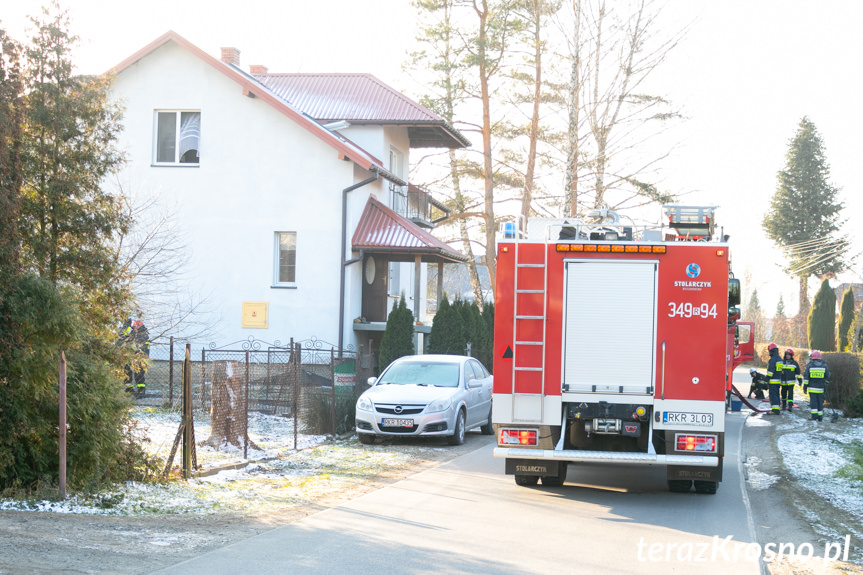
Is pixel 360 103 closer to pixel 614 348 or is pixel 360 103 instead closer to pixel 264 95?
pixel 264 95

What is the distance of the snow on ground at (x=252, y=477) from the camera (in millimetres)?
8859

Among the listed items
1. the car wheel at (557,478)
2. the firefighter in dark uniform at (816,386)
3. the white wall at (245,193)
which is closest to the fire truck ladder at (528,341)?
the car wheel at (557,478)

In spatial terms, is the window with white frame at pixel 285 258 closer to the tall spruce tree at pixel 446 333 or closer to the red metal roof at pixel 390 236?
the red metal roof at pixel 390 236

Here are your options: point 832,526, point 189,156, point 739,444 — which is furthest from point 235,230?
point 832,526

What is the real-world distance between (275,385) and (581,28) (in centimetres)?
1193

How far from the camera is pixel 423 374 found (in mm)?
16125

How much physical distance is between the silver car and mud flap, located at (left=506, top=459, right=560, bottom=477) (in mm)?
4153

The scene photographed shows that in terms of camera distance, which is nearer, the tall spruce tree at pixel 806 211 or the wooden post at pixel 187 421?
the wooden post at pixel 187 421

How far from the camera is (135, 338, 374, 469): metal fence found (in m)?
12.8

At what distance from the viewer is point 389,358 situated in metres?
23.4

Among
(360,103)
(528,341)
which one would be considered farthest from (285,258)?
(528,341)

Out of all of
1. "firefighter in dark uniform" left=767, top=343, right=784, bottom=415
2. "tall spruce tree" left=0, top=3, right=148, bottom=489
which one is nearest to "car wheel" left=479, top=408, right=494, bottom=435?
"tall spruce tree" left=0, top=3, right=148, bottom=489

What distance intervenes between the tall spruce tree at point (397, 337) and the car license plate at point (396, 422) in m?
8.46

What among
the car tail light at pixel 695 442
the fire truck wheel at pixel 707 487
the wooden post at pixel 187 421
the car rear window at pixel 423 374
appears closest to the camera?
the car tail light at pixel 695 442
